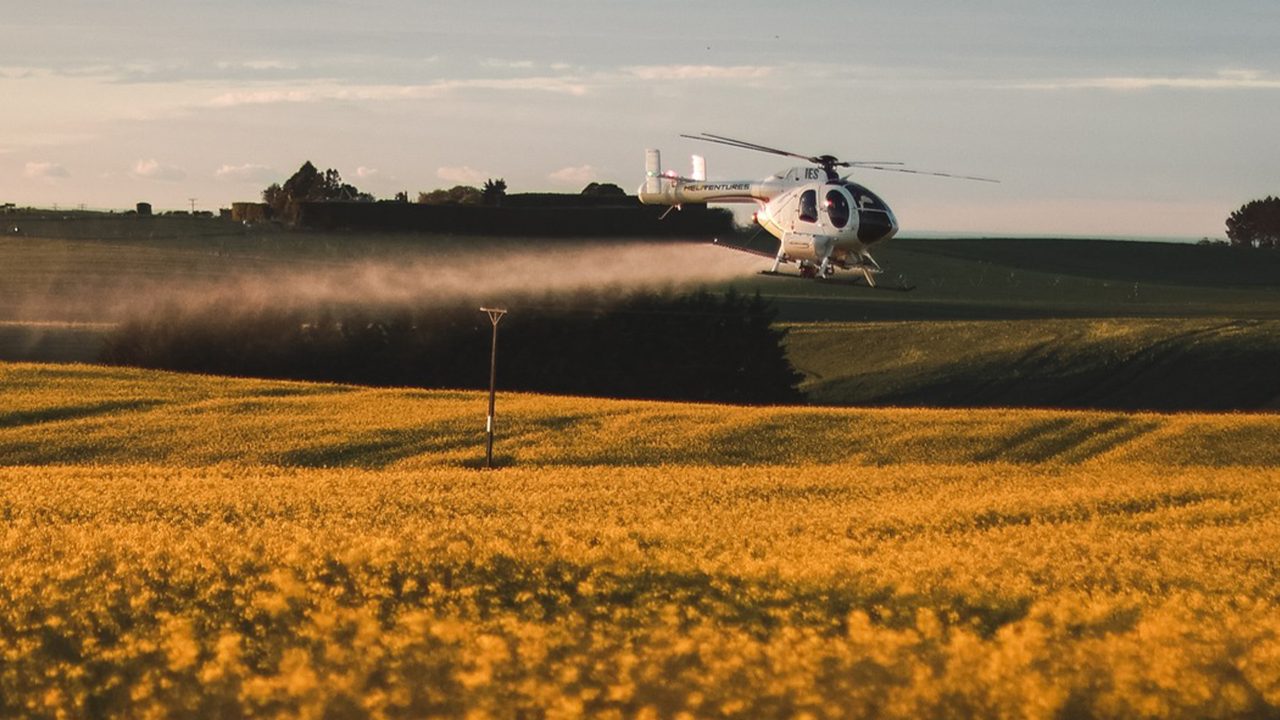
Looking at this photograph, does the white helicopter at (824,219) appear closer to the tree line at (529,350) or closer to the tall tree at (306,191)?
the tree line at (529,350)

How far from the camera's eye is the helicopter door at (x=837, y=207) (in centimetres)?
3606

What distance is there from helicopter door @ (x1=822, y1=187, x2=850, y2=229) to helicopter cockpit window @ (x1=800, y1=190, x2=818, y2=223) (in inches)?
13.6

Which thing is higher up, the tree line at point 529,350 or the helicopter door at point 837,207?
the helicopter door at point 837,207

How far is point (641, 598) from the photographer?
41.8 ft

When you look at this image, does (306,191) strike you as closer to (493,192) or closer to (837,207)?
(493,192)

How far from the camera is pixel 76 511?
64.8ft

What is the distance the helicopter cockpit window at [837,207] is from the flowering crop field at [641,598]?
37.8 feet

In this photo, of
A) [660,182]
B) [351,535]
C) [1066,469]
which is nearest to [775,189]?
[660,182]

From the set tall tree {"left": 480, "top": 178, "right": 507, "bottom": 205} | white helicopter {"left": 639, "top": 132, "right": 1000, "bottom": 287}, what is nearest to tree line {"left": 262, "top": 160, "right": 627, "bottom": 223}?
tall tree {"left": 480, "top": 178, "right": 507, "bottom": 205}

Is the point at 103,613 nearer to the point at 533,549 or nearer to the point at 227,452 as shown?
the point at 533,549

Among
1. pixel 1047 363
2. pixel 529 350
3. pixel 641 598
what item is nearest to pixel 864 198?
pixel 641 598

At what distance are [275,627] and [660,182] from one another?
112 feet

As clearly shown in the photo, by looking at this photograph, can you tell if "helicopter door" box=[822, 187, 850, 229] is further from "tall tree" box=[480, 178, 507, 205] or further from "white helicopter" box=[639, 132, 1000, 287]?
"tall tree" box=[480, 178, 507, 205]

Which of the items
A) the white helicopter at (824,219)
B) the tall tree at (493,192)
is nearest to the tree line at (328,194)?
the tall tree at (493,192)
